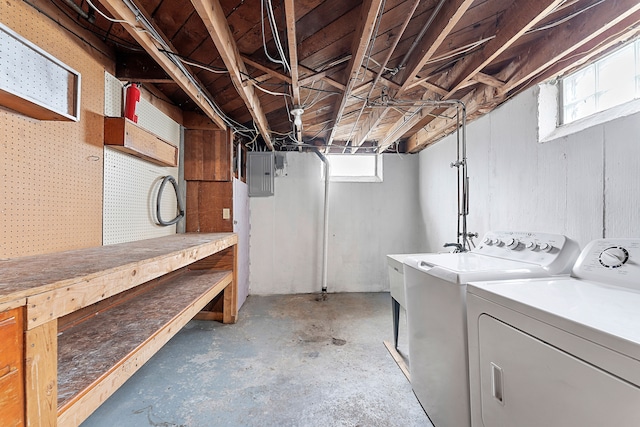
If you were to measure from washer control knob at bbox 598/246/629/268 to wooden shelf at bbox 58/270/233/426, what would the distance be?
2.02m

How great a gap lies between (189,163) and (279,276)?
1.83m

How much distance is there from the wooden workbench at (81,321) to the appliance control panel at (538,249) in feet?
6.09

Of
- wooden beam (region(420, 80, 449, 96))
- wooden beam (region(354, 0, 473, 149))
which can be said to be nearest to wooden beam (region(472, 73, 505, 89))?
wooden beam (region(420, 80, 449, 96))

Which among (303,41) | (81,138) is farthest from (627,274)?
(81,138)

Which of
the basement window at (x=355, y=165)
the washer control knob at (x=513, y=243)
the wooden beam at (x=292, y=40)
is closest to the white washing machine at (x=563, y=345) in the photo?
the washer control knob at (x=513, y=243)

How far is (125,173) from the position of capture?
180 cm

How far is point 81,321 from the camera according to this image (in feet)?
4.74

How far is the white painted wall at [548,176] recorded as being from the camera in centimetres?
133

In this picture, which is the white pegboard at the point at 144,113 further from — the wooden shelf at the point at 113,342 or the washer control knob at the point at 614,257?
the washer control knob at the point at 614,257

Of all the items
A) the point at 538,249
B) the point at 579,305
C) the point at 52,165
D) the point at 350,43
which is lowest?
the point at 579,305

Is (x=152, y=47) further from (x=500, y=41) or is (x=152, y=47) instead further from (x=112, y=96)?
(x=500, y=41)

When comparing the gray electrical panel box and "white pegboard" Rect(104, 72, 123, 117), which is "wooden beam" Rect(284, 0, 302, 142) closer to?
"white pegboard" Rect(104, 72, 123, 117)

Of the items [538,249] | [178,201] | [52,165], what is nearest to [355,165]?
[178,201]

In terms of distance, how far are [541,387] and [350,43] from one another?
1.84 metres
